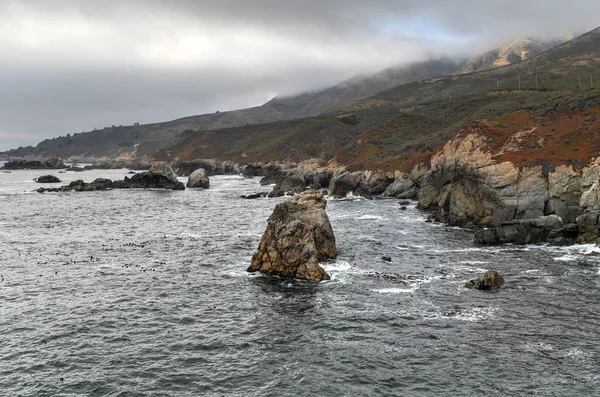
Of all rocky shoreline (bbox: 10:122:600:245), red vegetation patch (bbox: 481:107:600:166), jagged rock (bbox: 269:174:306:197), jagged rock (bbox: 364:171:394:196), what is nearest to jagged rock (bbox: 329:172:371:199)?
jagged rock (bbox: 364:171:394:196)

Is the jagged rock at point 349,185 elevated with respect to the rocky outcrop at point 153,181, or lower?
lower

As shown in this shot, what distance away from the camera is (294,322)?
3622 centimetres

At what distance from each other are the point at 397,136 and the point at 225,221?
118m

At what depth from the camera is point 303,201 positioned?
5606 centimetres

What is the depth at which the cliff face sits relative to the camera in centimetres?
6625

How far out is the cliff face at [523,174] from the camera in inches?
2608

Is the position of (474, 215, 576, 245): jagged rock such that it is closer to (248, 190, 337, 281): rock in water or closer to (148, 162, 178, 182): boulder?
(248, 190, 337, 281): rock in water

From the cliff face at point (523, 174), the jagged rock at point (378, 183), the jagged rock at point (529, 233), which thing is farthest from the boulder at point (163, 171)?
the jagged rock at point (529, 233)

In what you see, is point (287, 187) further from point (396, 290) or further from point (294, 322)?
point (294, 322)

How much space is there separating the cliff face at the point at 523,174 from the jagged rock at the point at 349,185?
24811mm

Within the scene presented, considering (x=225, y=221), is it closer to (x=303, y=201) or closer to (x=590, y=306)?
(x=303, y=201)

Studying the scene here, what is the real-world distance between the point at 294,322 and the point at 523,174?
Result: 175ft

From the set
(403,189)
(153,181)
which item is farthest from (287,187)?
(153,181)

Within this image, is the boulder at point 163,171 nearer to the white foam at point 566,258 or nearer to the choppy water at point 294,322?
the choppy water at point 294,322
